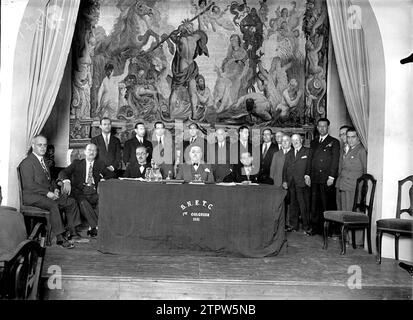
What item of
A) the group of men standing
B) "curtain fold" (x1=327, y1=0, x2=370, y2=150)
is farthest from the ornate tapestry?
"curtain fold" (x1=327, y1=0, x2=370, y2=150)

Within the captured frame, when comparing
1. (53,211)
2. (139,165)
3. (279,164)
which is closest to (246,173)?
(279,164)

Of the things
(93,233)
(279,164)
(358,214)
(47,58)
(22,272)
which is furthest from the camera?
(279,164)

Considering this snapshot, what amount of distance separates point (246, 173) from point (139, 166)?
2028 millimetres

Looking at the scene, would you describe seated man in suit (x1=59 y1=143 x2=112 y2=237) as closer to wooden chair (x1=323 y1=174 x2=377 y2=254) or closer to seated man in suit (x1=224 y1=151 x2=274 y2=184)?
seated man in suit (x1=224 y1=151 x2=274 y2=184)

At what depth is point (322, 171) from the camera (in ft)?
24.8

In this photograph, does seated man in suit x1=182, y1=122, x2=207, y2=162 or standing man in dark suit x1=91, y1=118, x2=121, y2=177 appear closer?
standing man in dark suit x1=91, y1=118, x2=121, y2=177

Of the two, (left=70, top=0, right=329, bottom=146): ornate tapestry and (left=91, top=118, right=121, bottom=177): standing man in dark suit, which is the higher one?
(left=70, top=0, right=329, bottom=146): ornate tapestry

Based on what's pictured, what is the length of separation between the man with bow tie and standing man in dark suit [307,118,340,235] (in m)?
2.75

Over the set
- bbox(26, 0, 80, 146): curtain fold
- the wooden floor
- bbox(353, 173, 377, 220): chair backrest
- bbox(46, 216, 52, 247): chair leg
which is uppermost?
bbox(26, 0, 80, 146): curtain fold

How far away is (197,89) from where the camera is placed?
962 centimetres

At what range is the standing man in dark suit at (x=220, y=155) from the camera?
8023mm

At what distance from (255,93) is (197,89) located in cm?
121

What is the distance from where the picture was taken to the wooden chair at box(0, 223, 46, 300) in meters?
2.78

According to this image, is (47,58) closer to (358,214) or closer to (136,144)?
(136,144)
